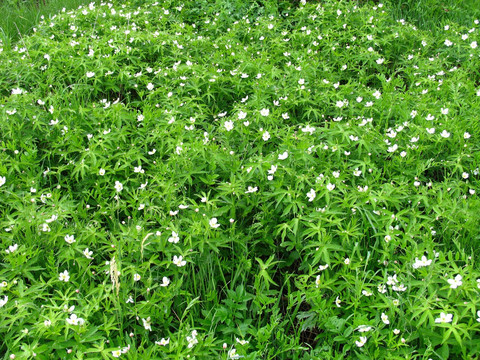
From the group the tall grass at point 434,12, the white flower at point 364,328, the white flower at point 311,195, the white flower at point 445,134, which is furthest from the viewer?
the tall grass at point 434,12

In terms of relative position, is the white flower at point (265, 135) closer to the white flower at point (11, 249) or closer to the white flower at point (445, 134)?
the white flower at point (445, 134)

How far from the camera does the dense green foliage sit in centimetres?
231

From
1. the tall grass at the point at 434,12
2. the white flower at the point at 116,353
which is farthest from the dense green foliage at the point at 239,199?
the tall grass at the point at 434,12

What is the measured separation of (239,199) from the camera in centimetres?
294

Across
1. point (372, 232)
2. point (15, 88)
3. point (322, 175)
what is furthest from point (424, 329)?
point (15, 88)

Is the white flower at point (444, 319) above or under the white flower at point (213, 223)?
under

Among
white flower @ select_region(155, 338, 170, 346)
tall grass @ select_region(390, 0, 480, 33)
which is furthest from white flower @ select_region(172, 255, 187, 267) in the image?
tall grass @ select_region(390, 0, 480, 33)

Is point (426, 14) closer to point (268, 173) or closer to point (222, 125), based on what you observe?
point (222, 125)

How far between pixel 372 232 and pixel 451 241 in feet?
1.71

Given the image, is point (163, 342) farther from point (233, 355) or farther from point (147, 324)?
point (233, 355)

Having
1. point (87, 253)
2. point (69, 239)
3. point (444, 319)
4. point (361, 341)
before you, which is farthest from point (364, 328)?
point (69, 239)

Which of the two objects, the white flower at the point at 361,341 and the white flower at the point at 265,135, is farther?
the white flower at the point at 265,135

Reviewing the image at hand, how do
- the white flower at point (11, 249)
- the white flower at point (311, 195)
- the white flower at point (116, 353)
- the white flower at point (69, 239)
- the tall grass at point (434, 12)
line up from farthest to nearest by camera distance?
the tall grass at point (434, 12), the white flower at point (311, 195), the white flower at point (69, 239), the white flower at point (11, 249), the white flower at point (116, 353)

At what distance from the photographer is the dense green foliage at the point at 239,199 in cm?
231
